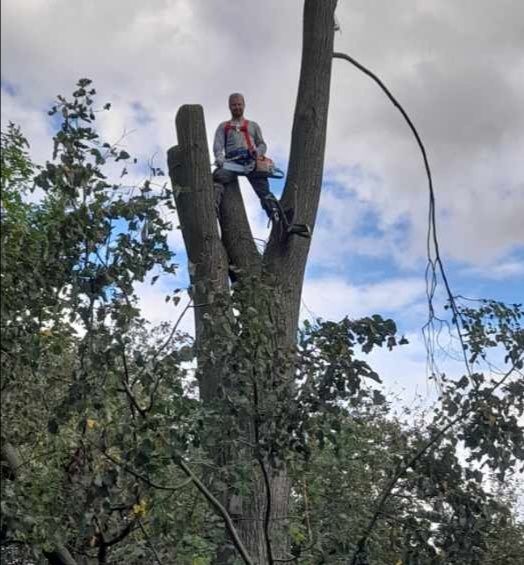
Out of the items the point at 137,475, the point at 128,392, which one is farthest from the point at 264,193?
the point at 137,475

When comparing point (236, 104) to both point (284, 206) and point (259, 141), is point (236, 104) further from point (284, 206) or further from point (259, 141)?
point (284, 206)

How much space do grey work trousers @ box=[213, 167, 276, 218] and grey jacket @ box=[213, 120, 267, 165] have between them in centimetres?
9

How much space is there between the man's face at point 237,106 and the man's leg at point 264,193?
54 centimetres

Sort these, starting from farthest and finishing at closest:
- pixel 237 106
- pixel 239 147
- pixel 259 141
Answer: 1. pixel 237 106
2. pixel 259 141
3. pixel 239 147

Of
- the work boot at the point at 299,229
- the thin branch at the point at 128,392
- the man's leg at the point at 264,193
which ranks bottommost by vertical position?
the thin branch at the point at 128,392

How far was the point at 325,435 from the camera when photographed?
320cm

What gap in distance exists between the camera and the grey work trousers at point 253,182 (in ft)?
15.7

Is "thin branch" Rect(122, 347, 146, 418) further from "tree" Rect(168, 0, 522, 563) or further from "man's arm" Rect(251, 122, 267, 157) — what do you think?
"man's arm" Rect(251, 122, 267, 157)

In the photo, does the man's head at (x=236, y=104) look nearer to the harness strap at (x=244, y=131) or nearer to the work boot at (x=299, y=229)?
the harness strap at (x=244, y=131)

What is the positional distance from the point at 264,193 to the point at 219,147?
48 cm

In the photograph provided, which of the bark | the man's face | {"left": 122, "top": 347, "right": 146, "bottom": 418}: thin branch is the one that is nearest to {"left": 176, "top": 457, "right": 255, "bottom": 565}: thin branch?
{"left": 122, "top": 347, "right": 146, "bottom": 418}: thin branch

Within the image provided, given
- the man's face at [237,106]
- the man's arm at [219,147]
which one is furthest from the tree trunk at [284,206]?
the man's face at [237,106]

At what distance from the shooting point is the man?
481 centimetres

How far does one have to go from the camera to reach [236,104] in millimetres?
5234
